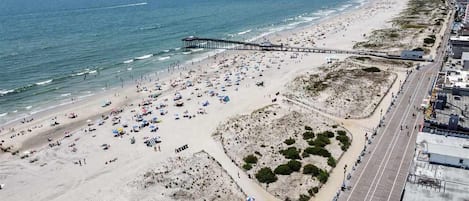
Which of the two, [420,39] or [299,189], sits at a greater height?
[420,39]

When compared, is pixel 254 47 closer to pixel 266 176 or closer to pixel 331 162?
pixel 331 162

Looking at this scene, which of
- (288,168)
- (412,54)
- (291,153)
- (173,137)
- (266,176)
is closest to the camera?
(266,176)

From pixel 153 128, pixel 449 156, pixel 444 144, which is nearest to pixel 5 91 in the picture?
pixel 153 128

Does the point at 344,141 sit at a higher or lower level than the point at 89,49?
lower

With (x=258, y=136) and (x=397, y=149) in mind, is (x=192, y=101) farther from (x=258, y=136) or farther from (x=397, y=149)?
(x=397, y=149)

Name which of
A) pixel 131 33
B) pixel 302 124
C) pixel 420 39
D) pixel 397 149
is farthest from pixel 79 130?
pixel 420 39

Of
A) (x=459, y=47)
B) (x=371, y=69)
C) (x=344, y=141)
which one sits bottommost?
(x=344, y=141)

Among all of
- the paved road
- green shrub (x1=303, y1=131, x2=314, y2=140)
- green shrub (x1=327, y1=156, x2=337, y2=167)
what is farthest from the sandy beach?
green shrub (x1=303, y1=131, x2=314, y2=140)
